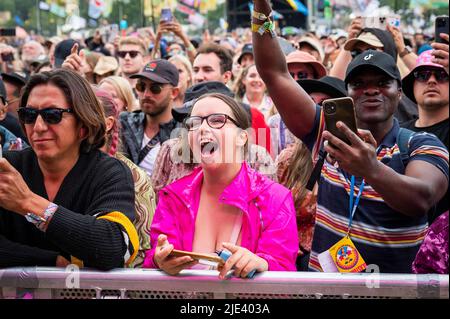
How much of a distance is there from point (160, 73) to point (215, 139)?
9.98 ft

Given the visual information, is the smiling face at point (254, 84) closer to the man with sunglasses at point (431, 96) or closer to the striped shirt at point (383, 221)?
the man with sunglasses at point (431, 96)

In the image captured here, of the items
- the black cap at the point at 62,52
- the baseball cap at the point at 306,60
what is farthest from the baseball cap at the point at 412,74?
the black cap at the point at 62,52

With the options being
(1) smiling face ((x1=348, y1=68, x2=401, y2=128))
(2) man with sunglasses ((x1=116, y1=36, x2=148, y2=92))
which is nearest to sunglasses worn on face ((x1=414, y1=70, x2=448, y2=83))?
(1) smiling face ((x1=348, y1=68, x2=401, y2=128))

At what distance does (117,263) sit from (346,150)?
1.00 m

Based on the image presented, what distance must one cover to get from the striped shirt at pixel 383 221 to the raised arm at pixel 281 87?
0.08m

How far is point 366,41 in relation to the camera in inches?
239

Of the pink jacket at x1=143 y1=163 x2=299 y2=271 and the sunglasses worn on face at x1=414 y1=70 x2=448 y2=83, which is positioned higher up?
the sunglasses worn on face at x1=414 y1=70 x2=448 y2=83

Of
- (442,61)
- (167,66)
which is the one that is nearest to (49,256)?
(442,61)

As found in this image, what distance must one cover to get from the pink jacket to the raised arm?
0.34m

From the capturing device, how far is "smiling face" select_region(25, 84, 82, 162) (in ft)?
10.3

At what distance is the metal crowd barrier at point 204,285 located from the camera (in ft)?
8.38

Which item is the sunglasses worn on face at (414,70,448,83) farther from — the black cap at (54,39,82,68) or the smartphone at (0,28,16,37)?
the smartphone at (0,28,16,37)

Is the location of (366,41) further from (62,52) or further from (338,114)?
(338,114)
